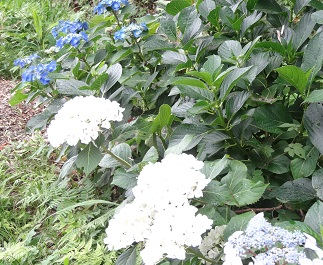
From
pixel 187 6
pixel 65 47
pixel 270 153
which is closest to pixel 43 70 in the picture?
pixel 65 47

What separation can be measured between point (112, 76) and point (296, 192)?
101 centimetres

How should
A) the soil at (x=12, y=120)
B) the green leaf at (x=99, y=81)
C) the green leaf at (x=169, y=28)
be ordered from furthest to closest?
the soil at (x=12, y=120)
the green leaf at (x=169, y=28)
the green leaf at (x=99, y=81)

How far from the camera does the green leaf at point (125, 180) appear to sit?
1.67 metres

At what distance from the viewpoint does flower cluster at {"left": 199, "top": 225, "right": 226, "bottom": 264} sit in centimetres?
149

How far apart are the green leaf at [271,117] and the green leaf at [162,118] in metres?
0.33

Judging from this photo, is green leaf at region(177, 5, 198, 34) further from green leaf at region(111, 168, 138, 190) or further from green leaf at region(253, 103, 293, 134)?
green leaf at region(111, 168, 138, 190)

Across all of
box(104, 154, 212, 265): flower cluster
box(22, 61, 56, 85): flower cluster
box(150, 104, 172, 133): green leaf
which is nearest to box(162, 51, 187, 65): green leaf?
box(150, 104, 172, 133): green leaf

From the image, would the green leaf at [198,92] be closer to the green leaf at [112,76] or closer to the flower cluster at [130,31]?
the green leaf at [112,76]

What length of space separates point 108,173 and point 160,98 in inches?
19.9

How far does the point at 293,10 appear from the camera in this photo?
84.4 inches

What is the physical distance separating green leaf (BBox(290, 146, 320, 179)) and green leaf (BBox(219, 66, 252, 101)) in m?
0.39

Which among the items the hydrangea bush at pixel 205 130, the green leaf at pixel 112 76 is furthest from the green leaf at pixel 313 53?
the green leaf at pixel 112 76

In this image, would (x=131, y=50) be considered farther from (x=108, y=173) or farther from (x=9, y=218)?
(x=9, y=218)

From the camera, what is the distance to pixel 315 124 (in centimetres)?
170
